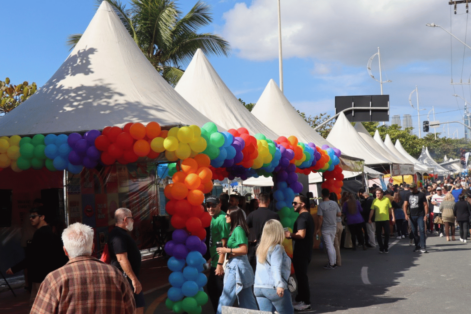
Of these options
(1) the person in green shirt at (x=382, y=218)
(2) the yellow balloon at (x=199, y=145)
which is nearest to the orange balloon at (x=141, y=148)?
(2) the yellow balloon at (x=199, y=145)

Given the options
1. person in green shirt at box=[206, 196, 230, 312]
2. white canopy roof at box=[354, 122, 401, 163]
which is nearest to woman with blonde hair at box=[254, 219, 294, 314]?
person in green shirt at box=[206, 196, 230, 312]

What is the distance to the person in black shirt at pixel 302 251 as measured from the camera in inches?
332

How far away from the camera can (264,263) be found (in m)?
5.58

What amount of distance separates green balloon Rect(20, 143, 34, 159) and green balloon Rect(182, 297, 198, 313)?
11.3 feet

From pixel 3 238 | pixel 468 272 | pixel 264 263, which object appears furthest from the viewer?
pixel 3 238

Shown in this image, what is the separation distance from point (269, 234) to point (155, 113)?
177 inches

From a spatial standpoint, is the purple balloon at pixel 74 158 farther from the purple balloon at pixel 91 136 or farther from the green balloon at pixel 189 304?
the green balloon at pixel 189 304

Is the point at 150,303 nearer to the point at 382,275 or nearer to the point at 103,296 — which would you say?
the point at 382,275

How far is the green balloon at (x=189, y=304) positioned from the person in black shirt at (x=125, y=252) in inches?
78.4

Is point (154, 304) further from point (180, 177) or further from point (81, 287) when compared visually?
point (81, 287)

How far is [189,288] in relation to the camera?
25.9 feet

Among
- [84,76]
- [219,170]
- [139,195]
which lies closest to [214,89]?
[219,170]

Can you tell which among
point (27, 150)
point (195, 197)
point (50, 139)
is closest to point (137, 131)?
point (195, 197)

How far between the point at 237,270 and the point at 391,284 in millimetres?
4904
